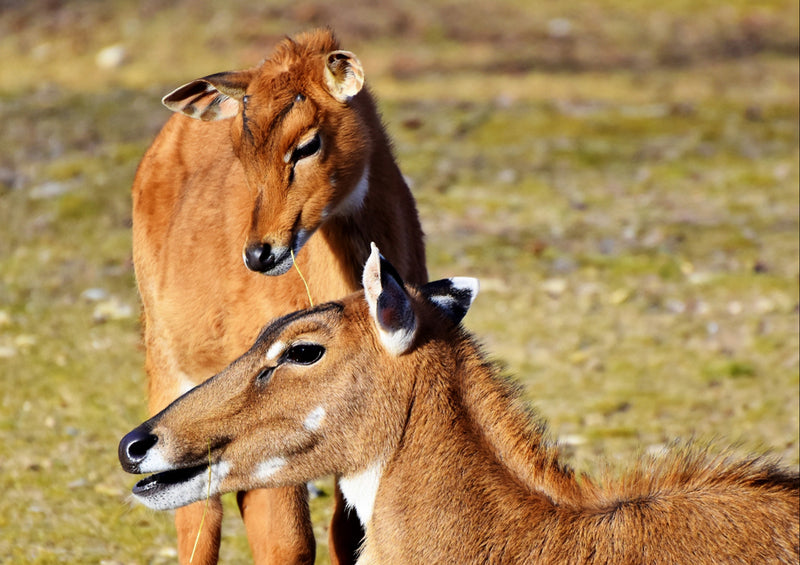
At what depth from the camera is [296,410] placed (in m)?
4.88

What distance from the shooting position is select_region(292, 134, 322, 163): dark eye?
6.39 m

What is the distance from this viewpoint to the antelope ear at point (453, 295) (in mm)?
5176

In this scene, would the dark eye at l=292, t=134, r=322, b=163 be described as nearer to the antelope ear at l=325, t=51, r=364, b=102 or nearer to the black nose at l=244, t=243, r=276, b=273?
the antelope ear at l=325, t=51, r=364, b=102

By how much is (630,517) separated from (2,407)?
250 inches

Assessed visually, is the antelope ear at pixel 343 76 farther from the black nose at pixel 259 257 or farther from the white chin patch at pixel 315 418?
the white chin patch at pixel 315 418

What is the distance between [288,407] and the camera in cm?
489

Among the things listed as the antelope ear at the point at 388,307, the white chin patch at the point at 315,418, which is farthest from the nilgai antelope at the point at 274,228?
the antelope ear at the point at 388,307

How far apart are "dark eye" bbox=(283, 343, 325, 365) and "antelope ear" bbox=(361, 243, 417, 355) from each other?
1.00 ft

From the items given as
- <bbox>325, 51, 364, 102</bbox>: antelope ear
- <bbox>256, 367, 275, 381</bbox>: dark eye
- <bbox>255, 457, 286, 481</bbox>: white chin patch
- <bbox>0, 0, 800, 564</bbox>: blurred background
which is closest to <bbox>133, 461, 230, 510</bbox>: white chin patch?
<bbox>255, 457, 286, 481</bbox>: white chin patch

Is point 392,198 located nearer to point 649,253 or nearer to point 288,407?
point 288,407

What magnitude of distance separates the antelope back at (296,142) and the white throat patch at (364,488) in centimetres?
163

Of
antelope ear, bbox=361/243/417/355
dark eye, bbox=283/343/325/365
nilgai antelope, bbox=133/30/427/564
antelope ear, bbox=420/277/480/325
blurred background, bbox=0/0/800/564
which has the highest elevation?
antelope ear, bbox=361/243/417/355

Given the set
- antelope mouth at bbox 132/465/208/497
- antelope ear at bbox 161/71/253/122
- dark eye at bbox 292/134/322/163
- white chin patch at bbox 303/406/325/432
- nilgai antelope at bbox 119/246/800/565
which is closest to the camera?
nilgai antelope at bbox 119/246/800/565

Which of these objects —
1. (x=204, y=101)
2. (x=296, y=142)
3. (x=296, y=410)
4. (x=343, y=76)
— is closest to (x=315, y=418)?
(x=296, y=410)
